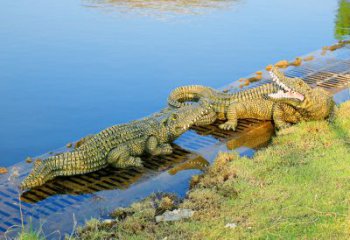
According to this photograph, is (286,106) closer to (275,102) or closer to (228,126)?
(275,102)

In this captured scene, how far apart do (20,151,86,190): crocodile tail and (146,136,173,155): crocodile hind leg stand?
1.07 m

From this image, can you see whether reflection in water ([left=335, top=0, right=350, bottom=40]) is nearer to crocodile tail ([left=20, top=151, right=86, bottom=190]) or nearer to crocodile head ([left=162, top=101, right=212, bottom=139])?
crocodile head ([left=162, top=101, right=212, bottom=139])

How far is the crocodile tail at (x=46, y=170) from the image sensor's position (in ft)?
21.2

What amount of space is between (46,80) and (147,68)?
7.11ft

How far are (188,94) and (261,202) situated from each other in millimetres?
4348

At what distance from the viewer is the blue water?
9320 millimetres

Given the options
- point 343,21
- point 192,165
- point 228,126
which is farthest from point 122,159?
point 343,21

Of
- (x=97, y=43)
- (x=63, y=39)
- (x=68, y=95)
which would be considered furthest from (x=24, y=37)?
(x=68, y=95)

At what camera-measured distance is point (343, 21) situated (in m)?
16.6

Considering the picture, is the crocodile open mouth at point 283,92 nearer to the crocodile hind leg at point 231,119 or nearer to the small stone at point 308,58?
the crocodile hind leg at point 231,119

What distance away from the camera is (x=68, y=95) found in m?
10.2

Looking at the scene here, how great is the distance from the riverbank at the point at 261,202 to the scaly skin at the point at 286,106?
109cm

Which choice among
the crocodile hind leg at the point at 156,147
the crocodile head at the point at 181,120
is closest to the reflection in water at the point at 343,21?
the crocodile head at the point at 181,120

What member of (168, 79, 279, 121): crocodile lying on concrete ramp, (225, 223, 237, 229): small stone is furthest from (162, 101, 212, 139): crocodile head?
(225, 223, 237, 229): small stone
